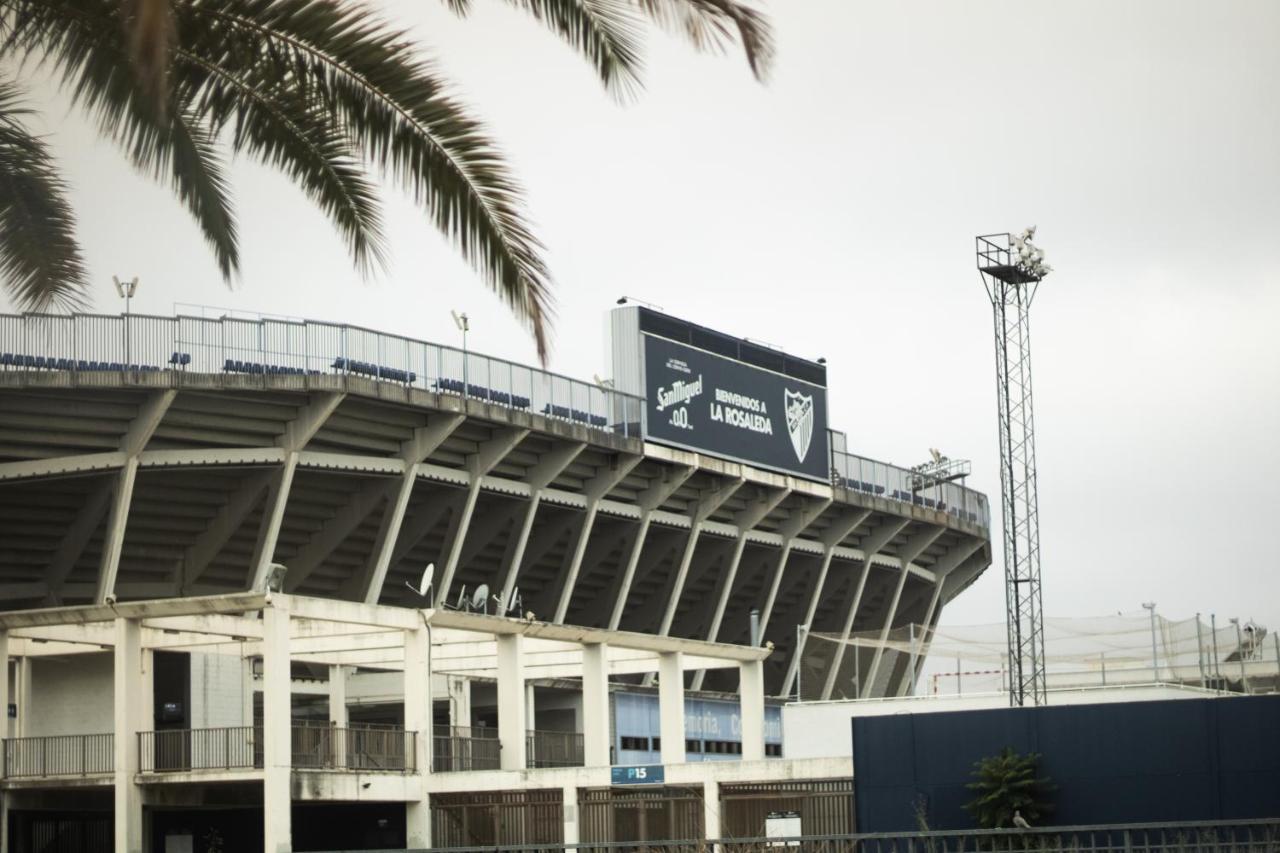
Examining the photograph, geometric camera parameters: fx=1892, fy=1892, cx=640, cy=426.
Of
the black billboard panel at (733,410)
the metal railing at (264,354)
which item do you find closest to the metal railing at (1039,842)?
the metal railing at (264,354)

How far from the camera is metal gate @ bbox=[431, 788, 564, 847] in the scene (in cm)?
3556

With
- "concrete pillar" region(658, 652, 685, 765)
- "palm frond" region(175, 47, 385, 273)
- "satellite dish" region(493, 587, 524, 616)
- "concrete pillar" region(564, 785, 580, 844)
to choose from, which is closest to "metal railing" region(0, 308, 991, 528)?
"satellite dish" region(493, 587, 524, 616)

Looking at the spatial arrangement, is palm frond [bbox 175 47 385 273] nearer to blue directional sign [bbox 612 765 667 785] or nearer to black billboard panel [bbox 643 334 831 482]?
blue directional sign [bbox 612 765 667 785]

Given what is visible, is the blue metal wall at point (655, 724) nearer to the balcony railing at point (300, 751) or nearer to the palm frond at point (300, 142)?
the balcony railing at point (300, 751)

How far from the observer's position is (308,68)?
46.3ft

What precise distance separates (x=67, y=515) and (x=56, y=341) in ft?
18.2

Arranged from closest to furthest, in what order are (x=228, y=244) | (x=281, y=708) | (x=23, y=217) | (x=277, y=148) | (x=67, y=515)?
(x=277, y=148) < (x=228, y=244) < (x=23, y=217) < (x=281, y=708) < (x=67, y=515)

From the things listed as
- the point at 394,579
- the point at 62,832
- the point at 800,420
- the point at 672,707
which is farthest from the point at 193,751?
the point at 800,420

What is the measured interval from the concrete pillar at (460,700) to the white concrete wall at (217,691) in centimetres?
656

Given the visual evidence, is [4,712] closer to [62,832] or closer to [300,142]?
[62,832]

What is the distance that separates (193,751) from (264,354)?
487 inches

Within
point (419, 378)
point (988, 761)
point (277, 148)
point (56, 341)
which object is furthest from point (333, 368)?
point (277, 148)

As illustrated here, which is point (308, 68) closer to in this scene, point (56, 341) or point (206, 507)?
point (56, 341)

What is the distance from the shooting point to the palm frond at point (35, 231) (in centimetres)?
1833
